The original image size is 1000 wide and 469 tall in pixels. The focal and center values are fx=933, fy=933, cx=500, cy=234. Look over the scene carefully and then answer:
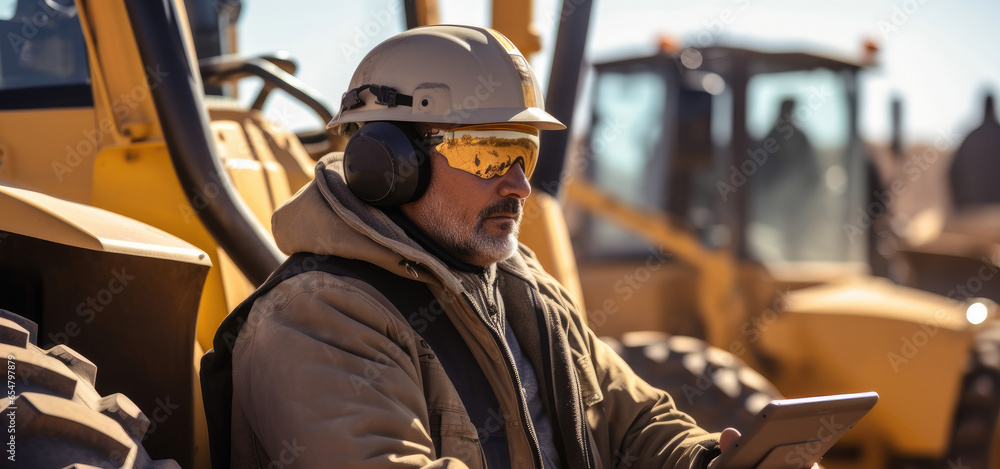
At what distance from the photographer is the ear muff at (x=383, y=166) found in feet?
6.21

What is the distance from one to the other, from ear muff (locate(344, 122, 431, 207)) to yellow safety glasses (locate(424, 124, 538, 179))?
8 centimetres

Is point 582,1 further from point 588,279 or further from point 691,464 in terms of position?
point 588,279

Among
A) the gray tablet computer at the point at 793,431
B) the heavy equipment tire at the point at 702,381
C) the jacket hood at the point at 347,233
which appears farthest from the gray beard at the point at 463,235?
the heavy equipment tire at the point at 702,381

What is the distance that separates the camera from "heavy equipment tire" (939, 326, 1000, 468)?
3812 mm

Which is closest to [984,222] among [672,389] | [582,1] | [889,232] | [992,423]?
[889,232]

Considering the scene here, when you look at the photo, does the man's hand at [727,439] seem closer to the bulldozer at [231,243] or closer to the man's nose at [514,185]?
the man's nose at [514,185]

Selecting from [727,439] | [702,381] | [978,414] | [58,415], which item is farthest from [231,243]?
[978,414]

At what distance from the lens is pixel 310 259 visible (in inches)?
73.1

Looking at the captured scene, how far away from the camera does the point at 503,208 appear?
6.79 feet

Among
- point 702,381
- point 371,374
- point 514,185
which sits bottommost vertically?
point 702,381

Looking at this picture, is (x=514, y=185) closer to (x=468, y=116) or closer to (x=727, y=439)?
(x=468, y=116)

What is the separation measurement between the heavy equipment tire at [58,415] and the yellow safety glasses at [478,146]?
2.78 feet

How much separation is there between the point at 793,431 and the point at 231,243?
1.39 metres

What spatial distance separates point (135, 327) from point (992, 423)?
11.4 ft
